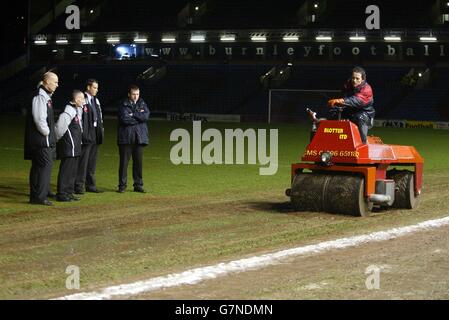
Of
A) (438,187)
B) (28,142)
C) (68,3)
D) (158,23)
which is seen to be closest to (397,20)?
(158,23)

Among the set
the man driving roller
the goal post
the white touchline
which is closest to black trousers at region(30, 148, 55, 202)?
the man driving roller

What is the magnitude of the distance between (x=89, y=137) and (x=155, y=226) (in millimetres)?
3552

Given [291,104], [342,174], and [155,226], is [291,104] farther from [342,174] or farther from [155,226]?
[155,226]

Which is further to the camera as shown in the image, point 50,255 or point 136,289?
point 50,255

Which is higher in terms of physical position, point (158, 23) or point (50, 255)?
point (158, 23)

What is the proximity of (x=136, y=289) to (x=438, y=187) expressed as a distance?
944cm

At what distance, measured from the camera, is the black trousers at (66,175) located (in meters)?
12.0

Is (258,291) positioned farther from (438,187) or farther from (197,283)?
(438,187)

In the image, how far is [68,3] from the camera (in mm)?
58750

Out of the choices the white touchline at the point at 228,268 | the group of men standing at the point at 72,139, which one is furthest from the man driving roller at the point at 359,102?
the group of men standing at the point at 72,139

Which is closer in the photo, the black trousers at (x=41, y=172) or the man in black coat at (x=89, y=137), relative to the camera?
the black trousers at (x=41, y=172)

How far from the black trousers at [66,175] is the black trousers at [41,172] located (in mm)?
336

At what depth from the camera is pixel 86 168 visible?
A: 1320 centimetres

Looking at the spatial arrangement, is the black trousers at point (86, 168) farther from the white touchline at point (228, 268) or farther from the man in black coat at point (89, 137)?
the white touchline at point (228, 268)
